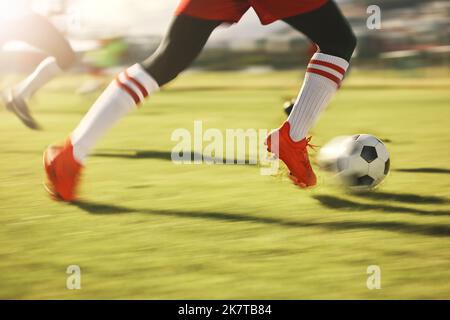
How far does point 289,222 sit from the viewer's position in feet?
11.5

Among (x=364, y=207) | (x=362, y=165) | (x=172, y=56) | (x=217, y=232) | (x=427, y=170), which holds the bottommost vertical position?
(x=217, y=232)

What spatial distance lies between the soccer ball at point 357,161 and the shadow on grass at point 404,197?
0.23ft

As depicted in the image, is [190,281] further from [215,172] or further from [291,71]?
[291,71]

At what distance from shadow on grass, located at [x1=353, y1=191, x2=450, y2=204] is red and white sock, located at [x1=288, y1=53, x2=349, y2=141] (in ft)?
1.67

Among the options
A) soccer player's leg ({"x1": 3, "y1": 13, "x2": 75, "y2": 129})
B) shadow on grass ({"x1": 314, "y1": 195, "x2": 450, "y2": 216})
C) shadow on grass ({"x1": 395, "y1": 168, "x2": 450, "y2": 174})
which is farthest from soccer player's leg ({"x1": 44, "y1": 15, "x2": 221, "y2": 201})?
soccer player's leg ({"x1": 3, "y1": 13, "x2": 75, "y2": 129})

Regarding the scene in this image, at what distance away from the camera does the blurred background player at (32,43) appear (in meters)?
5.29

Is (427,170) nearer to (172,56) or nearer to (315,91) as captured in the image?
(315,91)

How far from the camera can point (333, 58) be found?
3.86 metres

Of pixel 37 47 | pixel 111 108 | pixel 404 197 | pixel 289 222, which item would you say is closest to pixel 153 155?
pixel 37 47

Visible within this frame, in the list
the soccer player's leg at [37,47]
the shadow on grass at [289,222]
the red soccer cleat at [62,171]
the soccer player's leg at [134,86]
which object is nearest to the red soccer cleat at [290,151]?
the shadow on grass at [289,222]

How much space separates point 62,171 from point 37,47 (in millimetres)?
2207

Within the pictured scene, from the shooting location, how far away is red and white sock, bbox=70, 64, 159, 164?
3.59 m

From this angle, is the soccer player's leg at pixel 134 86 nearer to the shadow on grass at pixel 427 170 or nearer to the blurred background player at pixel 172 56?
the blurred background player at pixel 172 56
